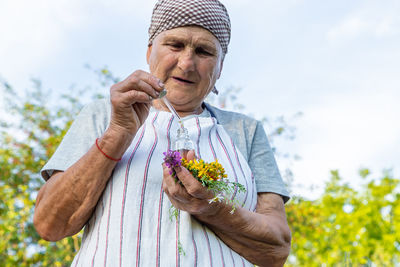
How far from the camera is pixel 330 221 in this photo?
428 inches

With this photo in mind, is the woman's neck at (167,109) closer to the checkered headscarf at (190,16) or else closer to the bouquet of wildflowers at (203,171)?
the checkered headscarf at (190,16)

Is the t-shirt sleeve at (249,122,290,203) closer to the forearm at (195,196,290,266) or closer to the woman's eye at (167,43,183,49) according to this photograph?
the forearm at (195,196,290,266)

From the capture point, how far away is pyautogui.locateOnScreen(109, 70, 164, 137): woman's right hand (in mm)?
1599

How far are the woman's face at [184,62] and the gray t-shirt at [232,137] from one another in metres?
0.19

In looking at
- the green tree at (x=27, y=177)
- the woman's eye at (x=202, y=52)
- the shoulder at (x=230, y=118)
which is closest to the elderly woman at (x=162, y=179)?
the woman's eye at (x=202, y=52)

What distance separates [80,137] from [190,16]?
77cm

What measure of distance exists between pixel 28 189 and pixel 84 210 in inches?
242

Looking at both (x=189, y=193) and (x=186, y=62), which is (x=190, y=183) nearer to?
(x=189, y=193)

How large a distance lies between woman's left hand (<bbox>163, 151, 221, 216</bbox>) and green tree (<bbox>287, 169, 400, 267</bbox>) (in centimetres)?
690

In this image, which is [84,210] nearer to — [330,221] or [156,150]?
[156,150]

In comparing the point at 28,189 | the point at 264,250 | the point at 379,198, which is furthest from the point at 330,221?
the point at 264,250

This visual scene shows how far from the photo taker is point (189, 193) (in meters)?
1.46

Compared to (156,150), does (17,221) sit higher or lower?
lower

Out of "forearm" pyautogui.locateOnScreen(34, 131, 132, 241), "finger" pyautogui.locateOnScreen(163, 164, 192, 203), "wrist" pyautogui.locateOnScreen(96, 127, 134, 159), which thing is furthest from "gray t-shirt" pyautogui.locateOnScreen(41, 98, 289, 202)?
"finger" pyautogui.locateOnScreen(163, 164, 192, 203)
